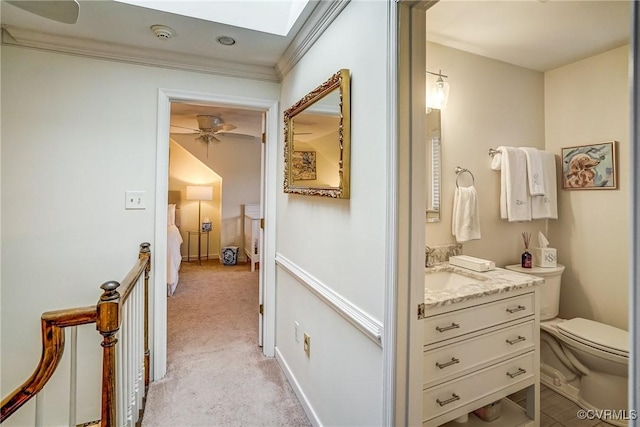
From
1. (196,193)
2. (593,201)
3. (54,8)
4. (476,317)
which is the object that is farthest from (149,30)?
(196,193)

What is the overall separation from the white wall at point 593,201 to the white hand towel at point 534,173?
1.13 feet

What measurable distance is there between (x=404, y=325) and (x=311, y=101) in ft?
4.12

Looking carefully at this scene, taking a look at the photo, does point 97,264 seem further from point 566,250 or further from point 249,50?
point 566,250

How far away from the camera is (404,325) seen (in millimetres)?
1148

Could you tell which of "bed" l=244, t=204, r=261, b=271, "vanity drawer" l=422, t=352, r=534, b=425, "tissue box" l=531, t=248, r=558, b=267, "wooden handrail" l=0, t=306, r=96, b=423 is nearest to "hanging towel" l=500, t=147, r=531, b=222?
"tissue box" l=531, t=248, r=558, b=267

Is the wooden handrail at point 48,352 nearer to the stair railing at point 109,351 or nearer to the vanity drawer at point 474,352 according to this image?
the stair railing at point 109,351

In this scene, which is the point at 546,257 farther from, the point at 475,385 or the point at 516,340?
the point at 475,385

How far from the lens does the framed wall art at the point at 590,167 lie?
2289mm

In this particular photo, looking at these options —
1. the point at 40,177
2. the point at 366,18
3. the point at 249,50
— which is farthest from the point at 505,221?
the point at 40,177

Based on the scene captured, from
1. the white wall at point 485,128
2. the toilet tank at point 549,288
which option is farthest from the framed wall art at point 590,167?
the toilet tank at point 549,288

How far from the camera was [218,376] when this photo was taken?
2277mm

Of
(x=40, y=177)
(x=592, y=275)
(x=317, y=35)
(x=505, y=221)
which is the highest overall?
(x=317, y=35)

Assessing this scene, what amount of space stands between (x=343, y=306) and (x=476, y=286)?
75 centimetres

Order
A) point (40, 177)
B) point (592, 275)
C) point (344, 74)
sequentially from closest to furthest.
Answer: point (344, 74) → point (40, 177) → point (592, 275)
